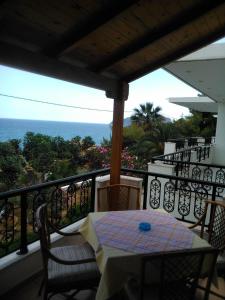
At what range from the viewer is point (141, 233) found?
2.25m

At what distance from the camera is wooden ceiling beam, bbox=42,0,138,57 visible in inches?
85.6

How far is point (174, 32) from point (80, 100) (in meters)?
32.0

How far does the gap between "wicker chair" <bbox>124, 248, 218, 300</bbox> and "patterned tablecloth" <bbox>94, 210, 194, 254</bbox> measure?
201mm

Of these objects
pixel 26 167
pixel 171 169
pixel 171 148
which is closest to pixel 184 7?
pixel 171 169

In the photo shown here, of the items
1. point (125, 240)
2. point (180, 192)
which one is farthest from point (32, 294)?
point (180, 192)

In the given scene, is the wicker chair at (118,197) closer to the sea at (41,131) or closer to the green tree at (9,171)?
the green tree at (9,171)

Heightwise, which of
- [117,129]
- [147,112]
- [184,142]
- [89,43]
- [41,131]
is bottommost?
[41,131]

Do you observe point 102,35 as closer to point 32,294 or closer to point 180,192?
point 32,294

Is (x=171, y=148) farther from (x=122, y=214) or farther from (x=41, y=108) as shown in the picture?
(x=41, y=108)

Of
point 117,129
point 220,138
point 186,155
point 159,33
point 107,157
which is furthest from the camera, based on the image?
point 220,138

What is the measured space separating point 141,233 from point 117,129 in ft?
6.13

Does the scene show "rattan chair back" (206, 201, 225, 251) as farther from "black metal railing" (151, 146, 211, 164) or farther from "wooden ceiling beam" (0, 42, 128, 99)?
"black metal railing" (151, 146, 211, 164)

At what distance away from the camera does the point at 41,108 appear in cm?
3131

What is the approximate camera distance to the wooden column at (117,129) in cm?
368
